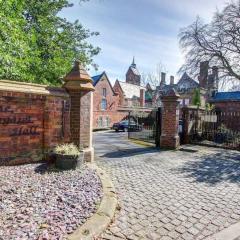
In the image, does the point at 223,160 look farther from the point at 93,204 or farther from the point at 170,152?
the point at 93,204

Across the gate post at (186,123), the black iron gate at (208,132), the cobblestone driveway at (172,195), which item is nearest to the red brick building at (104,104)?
the black iron gate at (208,132)

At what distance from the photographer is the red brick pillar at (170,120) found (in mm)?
10539

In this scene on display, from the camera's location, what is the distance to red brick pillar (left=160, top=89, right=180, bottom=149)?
415 inches

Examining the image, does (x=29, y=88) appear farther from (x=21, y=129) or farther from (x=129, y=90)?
(x=129, y=90)

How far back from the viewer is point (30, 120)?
5.84 meters

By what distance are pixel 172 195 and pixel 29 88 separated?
4.06 m

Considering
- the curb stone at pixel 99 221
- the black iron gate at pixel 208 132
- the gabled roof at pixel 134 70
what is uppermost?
the gabled roof at pixel 134 70

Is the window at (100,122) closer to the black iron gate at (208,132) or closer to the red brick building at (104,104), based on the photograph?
the red brick building at (104,104)

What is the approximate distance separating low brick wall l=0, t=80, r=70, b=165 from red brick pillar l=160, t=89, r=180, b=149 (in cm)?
541

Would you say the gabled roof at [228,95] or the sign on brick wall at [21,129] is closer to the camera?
the sign on brick wall at [21,129]

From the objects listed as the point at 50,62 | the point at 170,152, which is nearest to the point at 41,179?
the point at 170,152

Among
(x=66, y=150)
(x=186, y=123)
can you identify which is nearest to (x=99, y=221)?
(x=66, y=150)

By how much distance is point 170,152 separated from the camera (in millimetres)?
9852

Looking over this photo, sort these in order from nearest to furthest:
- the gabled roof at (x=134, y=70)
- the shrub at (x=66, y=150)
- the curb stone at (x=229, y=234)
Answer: the curb stone at (x=229, y=234) < the shrub at (x=66, y=150) < the gabled roof at (x=134, y=70)
